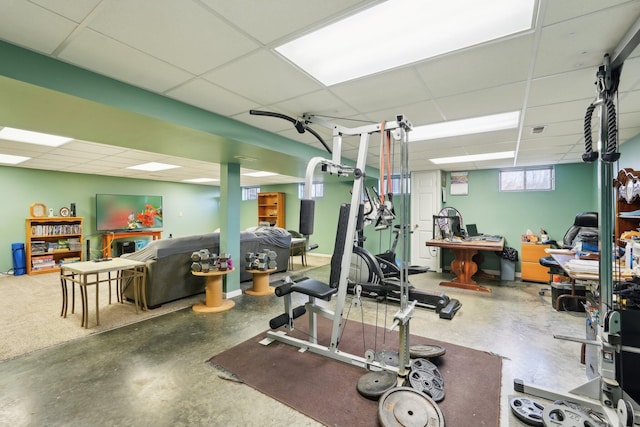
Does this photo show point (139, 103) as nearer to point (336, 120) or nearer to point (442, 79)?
point (336, 120)

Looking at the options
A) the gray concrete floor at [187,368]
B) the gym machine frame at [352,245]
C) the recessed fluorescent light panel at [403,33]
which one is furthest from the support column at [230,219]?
the recessed fluorescent light panel at [403,33]

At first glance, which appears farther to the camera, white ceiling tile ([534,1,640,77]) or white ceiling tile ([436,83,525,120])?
white ceiling tile ([436,83,525,120])

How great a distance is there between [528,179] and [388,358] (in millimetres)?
5304

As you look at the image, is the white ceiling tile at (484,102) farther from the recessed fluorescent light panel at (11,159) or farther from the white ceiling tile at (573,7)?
the recessed fluorescent light panel at (11,159)

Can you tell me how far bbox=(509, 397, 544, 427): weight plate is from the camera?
179cm

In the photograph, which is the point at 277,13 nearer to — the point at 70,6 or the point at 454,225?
the point at 70,6

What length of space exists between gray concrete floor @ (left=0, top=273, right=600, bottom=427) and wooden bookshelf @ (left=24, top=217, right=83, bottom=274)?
15.4 ft

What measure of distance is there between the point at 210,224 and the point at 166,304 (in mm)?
6401

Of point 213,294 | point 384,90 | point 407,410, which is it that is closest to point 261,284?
point 213,294

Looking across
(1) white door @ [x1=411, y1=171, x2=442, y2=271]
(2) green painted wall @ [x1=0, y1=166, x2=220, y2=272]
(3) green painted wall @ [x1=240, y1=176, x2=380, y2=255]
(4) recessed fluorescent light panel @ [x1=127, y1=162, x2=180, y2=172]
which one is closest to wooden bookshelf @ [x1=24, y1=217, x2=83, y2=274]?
(2) green painted wall @ [x1=0, y1=166, x2=220, y2=272]

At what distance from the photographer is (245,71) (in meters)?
2.06

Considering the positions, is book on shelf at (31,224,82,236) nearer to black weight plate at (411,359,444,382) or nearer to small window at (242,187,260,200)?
small window at (242,187,260,200)

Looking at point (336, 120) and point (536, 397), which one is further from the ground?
point (336, 120)

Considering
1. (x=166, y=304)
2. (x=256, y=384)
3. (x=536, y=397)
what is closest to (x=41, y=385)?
(x=256, y=384)
